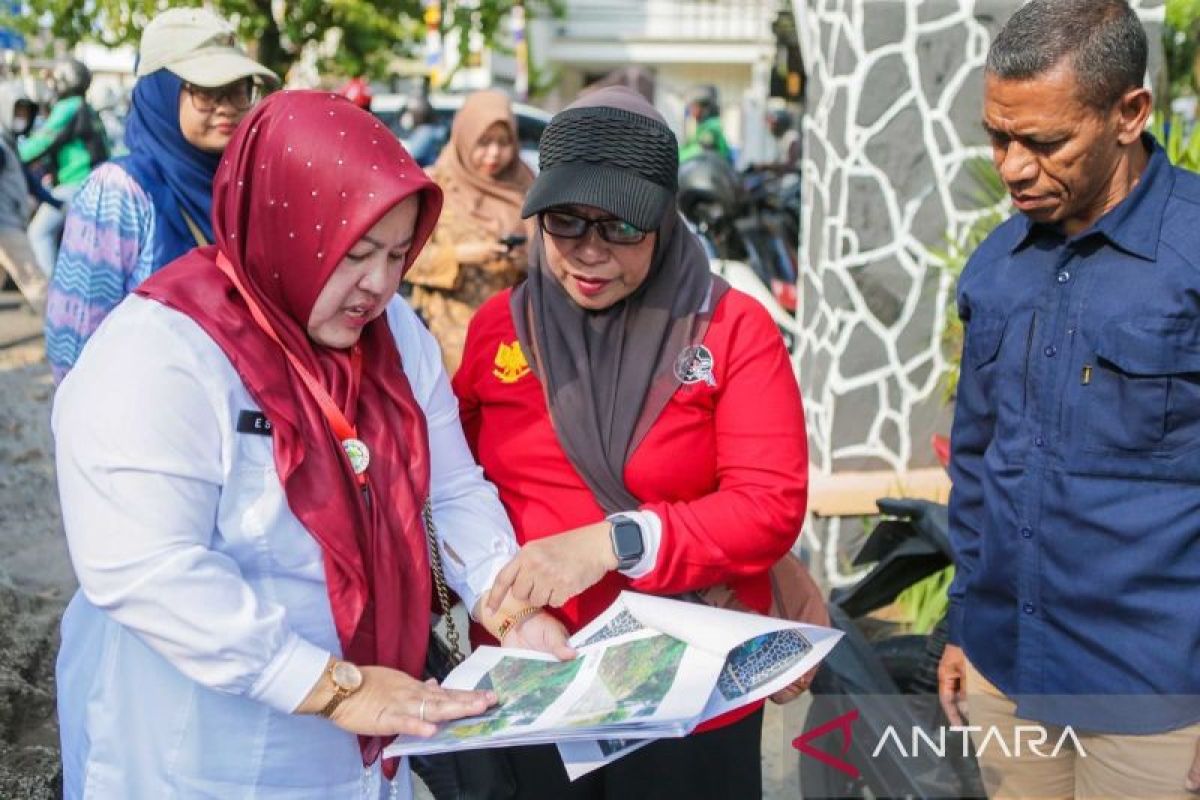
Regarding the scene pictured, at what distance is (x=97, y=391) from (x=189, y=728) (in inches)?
18.4

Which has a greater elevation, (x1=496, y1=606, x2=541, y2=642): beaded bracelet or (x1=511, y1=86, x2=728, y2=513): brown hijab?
(x1=511, y1=86, x2=728, y2=513): brown hijab

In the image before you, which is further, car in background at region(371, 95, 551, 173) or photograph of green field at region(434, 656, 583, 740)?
car in background at region(371, 95, 551, 173)

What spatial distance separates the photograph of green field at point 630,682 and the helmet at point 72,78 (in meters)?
8.24

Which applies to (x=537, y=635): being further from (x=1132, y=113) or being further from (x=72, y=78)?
(x=72, y=78)

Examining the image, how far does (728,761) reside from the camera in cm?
208

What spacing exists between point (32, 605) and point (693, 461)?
2238 mm

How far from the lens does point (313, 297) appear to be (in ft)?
5.19

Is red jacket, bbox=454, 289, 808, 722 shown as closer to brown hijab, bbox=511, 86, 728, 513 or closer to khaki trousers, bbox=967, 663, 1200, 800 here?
brown hijab, bbox=511, 86, 728, 513

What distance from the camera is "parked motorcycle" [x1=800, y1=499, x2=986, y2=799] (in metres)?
2.69

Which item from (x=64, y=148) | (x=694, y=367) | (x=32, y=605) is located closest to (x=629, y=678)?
(x=694, y=367)

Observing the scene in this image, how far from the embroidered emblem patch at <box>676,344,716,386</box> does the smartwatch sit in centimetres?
26

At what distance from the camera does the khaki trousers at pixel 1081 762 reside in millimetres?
1920

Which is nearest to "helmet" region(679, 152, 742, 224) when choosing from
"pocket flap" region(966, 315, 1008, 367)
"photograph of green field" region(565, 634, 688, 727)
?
"pocket flap" region(966, 315, 1008, 367)

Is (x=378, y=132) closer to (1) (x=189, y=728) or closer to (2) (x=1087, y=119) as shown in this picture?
(1) (x=189, y=728)
